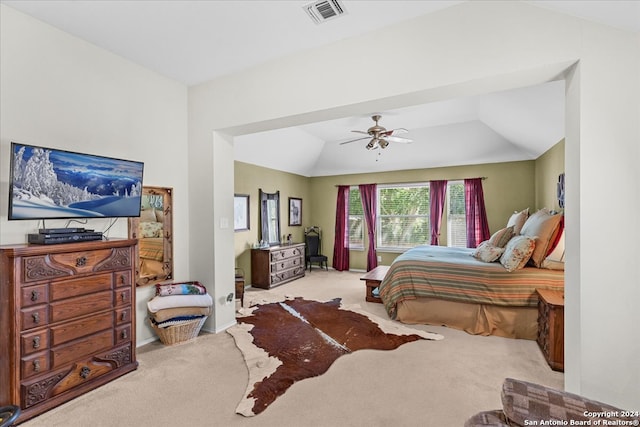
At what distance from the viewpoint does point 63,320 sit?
84.0 inches

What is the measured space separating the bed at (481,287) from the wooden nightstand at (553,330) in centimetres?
31

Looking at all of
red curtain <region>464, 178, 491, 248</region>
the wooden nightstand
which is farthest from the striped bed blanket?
red curtain <region>464, 178, 491, 248</region>

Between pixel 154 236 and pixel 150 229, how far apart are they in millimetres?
88

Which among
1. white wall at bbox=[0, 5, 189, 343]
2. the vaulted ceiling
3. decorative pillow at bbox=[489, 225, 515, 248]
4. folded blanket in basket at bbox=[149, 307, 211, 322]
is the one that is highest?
the vaulted ceiling

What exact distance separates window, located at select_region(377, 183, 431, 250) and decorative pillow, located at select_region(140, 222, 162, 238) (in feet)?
15.9

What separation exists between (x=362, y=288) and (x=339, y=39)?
402 cm

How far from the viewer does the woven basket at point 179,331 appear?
302 centimetres

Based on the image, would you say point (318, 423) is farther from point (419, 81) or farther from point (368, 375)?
point (419, 81)

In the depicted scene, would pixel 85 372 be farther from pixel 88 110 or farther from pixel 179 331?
pixel 88 110

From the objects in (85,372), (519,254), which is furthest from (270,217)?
(519,254)

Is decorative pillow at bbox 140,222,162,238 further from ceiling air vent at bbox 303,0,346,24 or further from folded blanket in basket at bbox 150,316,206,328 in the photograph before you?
ceiling air vent at bbox 303,0,346,24

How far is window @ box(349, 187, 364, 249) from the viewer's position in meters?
7.14

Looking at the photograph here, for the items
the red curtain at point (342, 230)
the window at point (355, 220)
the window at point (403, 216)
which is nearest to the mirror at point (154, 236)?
the red curtain at point (342, 230)

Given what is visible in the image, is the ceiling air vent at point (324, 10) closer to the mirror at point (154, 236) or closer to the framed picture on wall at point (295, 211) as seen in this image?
the mirror at point (154, 236)
